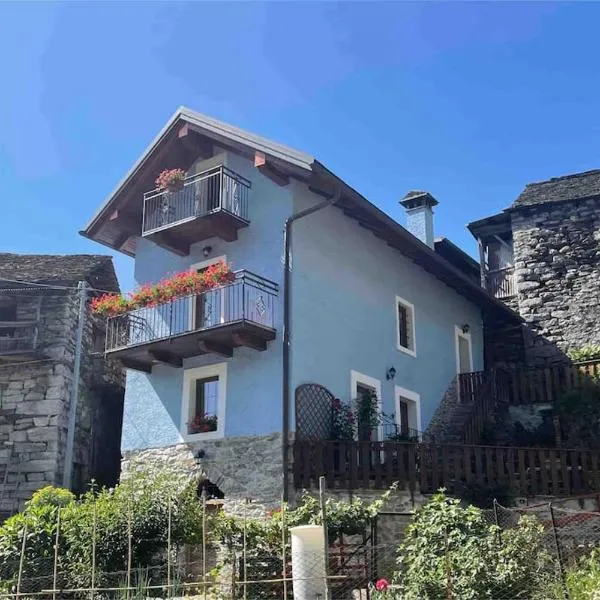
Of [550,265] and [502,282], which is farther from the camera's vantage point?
[502,282]

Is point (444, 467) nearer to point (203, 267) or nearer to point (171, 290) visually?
point (171, 290)

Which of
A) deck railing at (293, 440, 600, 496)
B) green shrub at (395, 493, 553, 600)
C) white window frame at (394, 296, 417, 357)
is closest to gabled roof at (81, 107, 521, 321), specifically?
white window frame at (394, 296, 417, 357)

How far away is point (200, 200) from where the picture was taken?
16.7 meters

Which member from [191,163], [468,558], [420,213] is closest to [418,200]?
[420,213]

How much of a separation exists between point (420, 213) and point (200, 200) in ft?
→ 28.3

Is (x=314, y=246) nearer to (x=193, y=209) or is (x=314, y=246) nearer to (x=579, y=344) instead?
(x=193, y=209)

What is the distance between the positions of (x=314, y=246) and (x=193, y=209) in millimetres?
2602

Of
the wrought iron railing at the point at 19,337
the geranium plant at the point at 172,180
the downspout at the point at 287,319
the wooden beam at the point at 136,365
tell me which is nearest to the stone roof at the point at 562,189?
the downspout at the point at 287,319

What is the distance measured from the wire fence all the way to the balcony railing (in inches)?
465

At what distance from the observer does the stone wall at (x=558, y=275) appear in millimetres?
23125

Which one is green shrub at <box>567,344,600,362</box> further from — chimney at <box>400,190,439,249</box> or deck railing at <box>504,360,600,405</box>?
chimney at <box>400,190,439,249</box>

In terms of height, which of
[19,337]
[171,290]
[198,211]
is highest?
[198,211]

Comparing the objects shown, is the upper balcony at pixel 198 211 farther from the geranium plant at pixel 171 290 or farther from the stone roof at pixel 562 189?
the stone roof at pixel 562 189

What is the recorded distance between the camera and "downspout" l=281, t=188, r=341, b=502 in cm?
1446
